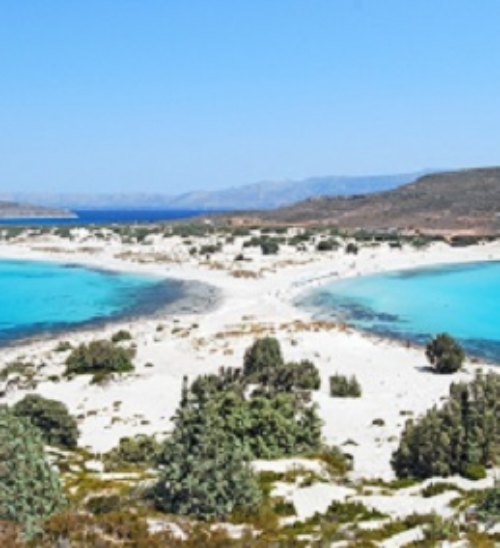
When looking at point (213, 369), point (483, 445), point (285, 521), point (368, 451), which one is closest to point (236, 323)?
point (213, 369)

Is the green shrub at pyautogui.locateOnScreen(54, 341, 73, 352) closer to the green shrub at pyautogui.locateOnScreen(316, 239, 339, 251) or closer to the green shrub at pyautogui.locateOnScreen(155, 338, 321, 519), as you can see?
the green shrub at pyautogui.locateOnScreen(155, 338, 321, 519)

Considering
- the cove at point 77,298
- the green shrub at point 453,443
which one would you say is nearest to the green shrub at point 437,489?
the green shrub at point 453,443

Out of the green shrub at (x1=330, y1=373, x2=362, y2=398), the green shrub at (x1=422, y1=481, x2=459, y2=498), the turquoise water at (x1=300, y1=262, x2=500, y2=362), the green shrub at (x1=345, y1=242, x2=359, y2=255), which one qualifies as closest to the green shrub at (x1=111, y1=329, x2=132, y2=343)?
the turquoise water at (x1=300, y1=262, x2=500, y2=362)

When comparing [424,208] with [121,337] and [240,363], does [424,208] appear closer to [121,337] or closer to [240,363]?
[121,337]

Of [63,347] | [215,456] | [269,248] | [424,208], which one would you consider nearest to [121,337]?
[63,347]

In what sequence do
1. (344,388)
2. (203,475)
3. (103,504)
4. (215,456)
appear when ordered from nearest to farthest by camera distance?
(103,504) → (203,475) → (215,456) → (344,388)

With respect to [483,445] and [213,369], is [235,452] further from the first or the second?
[213,369]
